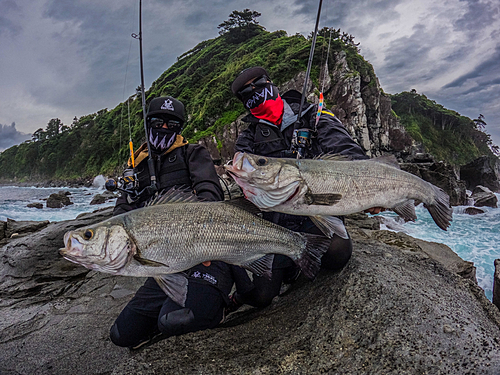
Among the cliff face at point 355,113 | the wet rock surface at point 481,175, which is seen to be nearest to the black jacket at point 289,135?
the cliff face at point 355,113

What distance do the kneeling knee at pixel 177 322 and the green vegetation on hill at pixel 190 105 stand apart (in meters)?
16.3

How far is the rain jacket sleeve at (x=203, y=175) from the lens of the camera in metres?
3.31

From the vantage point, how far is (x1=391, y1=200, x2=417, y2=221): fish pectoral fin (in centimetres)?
273

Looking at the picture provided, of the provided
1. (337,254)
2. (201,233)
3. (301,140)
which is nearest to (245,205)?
(201,233)

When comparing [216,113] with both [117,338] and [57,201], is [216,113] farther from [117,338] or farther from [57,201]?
[117,338]

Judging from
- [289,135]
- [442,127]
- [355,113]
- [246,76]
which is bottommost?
[289,135]

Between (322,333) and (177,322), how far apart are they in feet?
4.72

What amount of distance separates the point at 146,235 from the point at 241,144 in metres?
2.02

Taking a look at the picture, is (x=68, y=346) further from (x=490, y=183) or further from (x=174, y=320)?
(x=490, y=183)

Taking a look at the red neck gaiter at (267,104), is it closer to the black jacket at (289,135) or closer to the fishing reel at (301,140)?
the black jacket at (289,135)

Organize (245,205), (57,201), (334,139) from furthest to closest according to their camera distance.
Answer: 1. (57,201)
2. (334,139)
3. (245,205)

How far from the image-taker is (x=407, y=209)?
9.07 feet

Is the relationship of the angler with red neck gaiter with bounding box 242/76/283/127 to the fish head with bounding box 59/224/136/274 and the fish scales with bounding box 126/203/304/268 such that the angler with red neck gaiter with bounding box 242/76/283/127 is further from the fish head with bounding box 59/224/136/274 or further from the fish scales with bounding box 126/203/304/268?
the fish head with bounding box 59/224/136/274

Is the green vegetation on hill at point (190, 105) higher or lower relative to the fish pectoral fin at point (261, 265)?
higher
